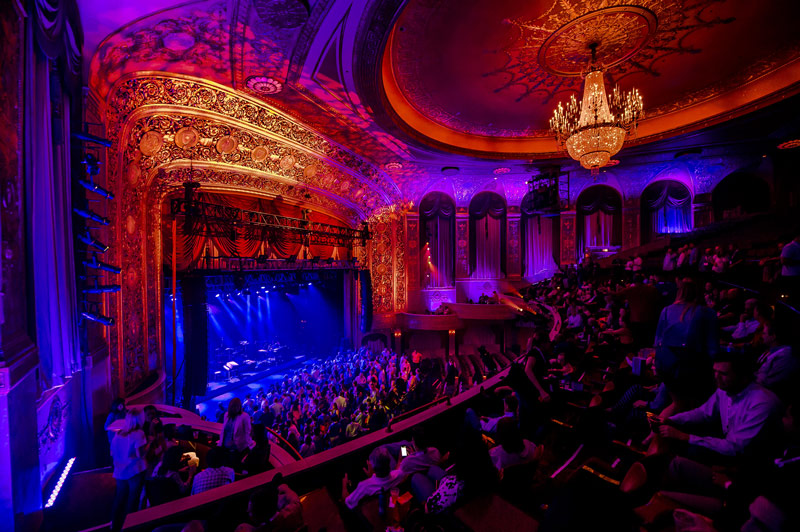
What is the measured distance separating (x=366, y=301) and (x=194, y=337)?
18.8 ft

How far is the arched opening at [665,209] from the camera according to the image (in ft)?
40.1

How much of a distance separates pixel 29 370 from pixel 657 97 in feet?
38.6

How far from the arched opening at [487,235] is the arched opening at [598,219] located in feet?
9.43

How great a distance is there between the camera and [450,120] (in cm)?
959

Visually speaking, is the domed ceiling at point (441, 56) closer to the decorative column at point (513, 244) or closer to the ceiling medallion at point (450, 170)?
the ceiling medallion at point (450, 170)

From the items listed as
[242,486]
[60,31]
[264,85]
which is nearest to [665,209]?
[264,85]

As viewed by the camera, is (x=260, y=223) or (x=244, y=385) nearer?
(x=260, y=223)

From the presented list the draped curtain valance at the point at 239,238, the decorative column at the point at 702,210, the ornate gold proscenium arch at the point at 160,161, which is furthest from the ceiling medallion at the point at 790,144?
the draped curtain valance at the point at 239,238

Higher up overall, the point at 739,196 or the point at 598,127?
the point at 598,127

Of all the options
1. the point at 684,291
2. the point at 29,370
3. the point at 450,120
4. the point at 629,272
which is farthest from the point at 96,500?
the point at 629,272

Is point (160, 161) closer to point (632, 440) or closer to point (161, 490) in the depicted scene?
point (161, 490)

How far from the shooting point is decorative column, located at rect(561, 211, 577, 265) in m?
13.5

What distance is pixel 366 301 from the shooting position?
12.7 m

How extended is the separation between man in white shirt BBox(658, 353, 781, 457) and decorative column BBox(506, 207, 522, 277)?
474 inches
